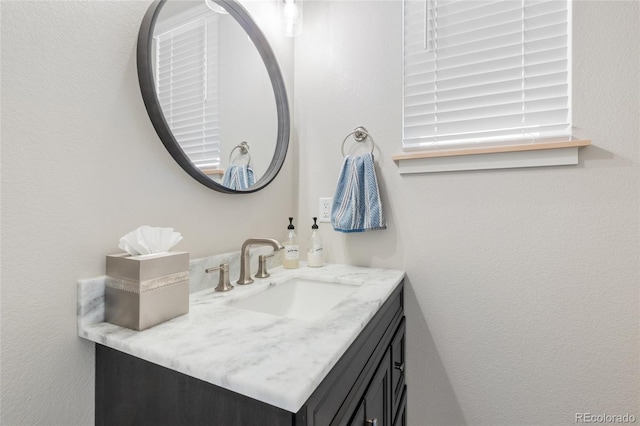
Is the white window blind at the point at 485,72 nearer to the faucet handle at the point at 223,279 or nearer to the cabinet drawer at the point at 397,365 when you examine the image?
the cabinet drawer at the point at 397,365

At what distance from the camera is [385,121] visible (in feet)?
4.24

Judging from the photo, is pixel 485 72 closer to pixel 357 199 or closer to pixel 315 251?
pixel 357 199

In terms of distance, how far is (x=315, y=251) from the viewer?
52.3 inches

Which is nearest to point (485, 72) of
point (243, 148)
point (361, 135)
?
point (361, 135)

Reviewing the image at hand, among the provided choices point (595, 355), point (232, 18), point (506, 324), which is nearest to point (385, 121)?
point (232, 18)

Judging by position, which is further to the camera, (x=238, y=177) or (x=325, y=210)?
(x=325, y=210)

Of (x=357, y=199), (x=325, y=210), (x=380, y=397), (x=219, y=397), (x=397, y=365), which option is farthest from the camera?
(x=325, y=210)

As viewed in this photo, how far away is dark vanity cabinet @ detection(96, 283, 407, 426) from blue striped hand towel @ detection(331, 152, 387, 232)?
0.47m

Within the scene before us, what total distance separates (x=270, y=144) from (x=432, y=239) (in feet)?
2.64

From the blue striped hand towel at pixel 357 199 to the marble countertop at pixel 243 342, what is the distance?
428 millimetres

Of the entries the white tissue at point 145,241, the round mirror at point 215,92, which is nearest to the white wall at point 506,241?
the round mirror at point 215,92

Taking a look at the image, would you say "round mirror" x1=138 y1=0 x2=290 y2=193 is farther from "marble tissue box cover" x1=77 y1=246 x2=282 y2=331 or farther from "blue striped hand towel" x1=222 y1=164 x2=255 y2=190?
"marble tissue box cover" x1=77 y1=246 x2=282 y2=331

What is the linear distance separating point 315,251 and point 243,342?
2.46ft

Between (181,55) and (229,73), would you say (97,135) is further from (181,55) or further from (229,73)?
(229,73)
